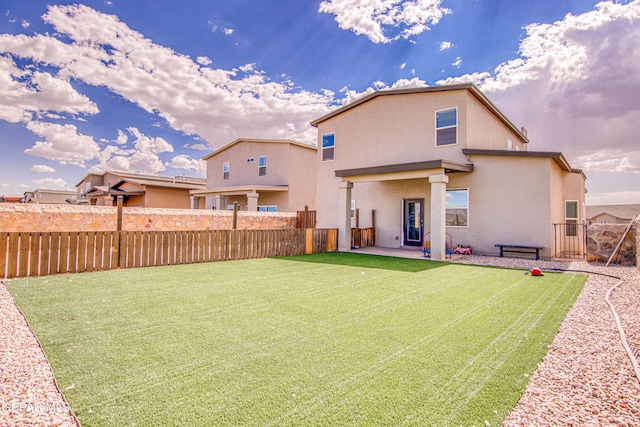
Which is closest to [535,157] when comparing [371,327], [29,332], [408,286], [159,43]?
[408,286]

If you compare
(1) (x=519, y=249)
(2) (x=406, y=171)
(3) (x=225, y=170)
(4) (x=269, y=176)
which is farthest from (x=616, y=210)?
(3) (x=225, y=170)

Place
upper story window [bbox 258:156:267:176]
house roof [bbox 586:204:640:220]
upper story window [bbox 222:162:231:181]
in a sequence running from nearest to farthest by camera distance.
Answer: upper story window [bbox 258:156:267:176] < upper story window [bbox 222:162:231:181] < house roof [bbox 586:204:640:220]

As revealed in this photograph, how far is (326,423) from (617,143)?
2595 cm

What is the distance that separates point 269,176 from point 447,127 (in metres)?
12.8

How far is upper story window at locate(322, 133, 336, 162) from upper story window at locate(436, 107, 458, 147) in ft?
19.1

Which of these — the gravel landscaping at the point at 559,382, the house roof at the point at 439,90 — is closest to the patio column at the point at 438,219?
the house roof at the point at 439,90

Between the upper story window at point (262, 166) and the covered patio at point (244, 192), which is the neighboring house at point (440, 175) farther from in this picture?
the upper story window at point (262, 166)

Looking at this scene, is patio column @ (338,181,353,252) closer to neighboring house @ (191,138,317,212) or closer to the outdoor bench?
the outdoor bench

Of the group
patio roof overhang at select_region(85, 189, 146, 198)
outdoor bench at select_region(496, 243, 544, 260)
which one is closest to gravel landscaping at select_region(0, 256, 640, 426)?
outdoor bench at select_region(496, 243, 544, 260)

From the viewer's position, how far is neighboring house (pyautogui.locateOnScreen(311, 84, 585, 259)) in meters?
11.4

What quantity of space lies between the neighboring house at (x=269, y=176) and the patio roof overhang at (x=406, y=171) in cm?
752

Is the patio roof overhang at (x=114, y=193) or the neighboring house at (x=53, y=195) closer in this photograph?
the patio roof overhang at (x=114, y=193)

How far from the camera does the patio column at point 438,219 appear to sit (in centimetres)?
1095

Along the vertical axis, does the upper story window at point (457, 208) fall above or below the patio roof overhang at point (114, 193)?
below
